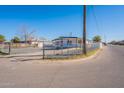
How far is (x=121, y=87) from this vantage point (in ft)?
17.9

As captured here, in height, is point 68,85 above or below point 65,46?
below

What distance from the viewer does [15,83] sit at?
5.99 m
